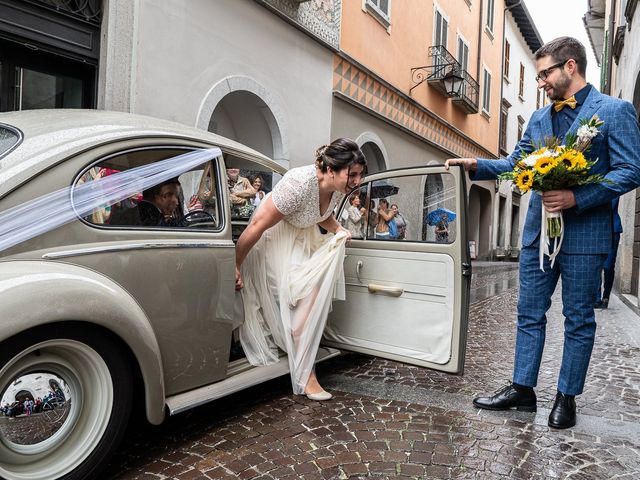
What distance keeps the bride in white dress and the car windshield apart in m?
1.34

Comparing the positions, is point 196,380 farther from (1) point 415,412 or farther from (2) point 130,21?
(2) point 130,21

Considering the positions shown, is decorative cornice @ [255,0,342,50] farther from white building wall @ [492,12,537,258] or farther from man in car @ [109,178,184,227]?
white building wall @ [492,12,537,258]

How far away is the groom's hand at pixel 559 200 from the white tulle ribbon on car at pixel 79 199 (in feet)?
6.25

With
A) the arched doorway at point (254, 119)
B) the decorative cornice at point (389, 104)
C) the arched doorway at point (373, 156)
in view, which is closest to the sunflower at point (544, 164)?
the arched doorway at point (254, 119)

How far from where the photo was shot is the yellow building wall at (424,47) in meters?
11.6

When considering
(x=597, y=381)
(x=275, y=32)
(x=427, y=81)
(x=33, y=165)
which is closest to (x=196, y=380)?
(x=33, y=165)

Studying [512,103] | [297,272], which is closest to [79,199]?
[297,272]

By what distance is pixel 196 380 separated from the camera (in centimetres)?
267

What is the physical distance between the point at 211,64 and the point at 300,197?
5345mm

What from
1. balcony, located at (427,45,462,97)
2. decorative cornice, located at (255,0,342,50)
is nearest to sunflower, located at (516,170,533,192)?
decorative cornice, located at (255,0,342,50)

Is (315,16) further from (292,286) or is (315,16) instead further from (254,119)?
(292,286)

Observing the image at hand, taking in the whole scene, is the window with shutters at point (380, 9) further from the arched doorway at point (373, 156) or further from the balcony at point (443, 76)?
the arched doorway at point (373, 156)

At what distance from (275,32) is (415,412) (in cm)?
756

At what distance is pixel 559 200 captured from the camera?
2.84 metres
